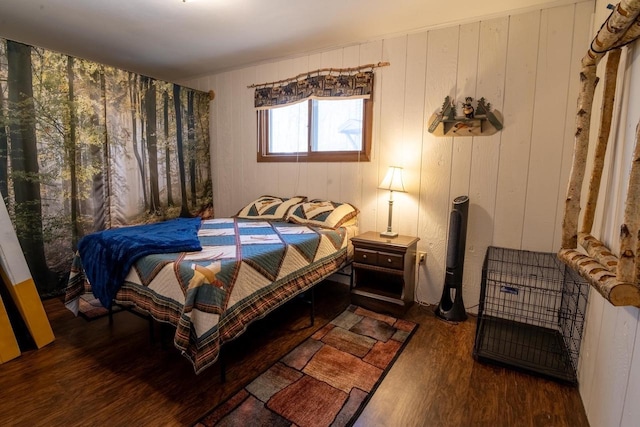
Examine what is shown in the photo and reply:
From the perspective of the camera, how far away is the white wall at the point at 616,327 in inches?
45.1

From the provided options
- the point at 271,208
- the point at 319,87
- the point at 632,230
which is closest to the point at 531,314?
the point at 632,230

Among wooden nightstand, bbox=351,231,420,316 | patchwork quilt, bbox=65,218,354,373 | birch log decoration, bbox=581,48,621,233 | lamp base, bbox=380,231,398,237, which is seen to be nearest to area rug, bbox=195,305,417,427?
wooden nightstand, bbox=351,231,420,316

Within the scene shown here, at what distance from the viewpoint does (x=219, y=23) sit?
268 cm

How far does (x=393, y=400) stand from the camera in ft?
5.52

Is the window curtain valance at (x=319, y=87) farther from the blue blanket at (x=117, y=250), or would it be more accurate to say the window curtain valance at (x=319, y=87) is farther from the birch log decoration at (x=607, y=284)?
the birch log decoration at (x=607, y=284)

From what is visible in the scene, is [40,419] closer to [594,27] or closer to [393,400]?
[393,400]

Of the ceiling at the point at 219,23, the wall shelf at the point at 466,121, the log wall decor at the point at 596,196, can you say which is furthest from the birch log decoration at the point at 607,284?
the ceiling at the point at 219,23

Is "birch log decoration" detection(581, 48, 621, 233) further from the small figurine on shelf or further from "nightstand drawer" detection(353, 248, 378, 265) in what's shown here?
"nightstand drawer" detection(353, 248, 378, 265)

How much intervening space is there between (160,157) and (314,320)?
2616 mm

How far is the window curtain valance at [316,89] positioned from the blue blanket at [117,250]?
185 centimetres

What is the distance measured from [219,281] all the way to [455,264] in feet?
5.95

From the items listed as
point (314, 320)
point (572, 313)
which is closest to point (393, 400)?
point (314, 320)

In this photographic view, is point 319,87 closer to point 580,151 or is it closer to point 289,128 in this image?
point 289,128

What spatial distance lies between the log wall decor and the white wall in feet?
0.15
